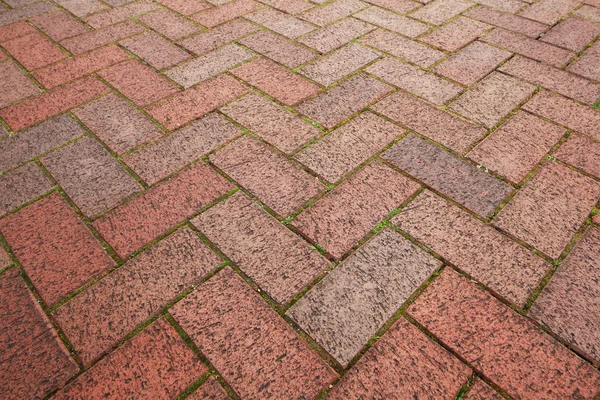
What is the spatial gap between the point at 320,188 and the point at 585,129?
1.59 meters

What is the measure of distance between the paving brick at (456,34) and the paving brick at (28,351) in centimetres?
296

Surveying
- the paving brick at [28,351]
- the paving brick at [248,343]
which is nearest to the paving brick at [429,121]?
the paving brick at [248,343]

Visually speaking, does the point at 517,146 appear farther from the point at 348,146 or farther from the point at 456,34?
the point at 456,34

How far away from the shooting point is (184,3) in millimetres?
3664

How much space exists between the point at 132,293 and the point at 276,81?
167 centimetres

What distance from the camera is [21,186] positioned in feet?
6.92

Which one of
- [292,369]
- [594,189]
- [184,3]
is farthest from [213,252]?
[184,3]

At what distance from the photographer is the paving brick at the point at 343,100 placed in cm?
246

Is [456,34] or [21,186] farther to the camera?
[456,34]

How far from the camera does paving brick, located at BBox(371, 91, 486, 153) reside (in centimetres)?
229

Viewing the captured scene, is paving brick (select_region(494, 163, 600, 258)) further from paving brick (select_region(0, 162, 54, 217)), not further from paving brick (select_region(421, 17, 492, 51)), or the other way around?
paving brick (select_region(0, 162, 54, 217))

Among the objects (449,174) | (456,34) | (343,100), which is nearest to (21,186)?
(343,100)

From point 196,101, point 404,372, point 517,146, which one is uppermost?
point 517,146

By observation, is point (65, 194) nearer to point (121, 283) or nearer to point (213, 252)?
point (121, 283)
